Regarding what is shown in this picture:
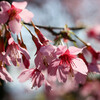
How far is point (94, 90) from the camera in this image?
17.9ft

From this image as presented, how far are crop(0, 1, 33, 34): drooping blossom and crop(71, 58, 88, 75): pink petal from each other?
0.36 m

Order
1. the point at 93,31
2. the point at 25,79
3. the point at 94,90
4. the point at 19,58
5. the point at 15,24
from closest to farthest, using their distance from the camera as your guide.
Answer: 1. the point at 15,24
2. the point at 19,58
3. the point at 25,79
4. the point at 93,31
5. the point at 94,90

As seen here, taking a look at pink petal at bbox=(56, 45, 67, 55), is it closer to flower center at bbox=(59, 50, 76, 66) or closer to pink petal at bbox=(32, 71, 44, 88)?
flower center at bbox=(59, 50, 76, 66)

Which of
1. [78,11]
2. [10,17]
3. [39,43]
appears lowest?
[39,43]

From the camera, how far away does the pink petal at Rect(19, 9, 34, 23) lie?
34.7 inches

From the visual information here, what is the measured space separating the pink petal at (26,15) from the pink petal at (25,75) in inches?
12.4

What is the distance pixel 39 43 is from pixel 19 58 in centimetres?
13

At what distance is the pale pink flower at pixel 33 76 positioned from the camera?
1.04 meters

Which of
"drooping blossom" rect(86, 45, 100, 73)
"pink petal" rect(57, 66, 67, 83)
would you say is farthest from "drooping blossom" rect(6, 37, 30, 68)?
"drooping blossom" rect(86, 45, 100, 73)

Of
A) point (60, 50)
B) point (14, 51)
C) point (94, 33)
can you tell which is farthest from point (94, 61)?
point (94, 33)

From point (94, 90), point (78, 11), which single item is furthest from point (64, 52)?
point (78, 11)

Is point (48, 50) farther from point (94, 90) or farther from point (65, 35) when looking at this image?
point (94, 90)

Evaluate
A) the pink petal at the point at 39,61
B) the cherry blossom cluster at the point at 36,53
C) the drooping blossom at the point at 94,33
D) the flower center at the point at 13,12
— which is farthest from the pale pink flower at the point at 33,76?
the drooping blossom at the point at 94,33

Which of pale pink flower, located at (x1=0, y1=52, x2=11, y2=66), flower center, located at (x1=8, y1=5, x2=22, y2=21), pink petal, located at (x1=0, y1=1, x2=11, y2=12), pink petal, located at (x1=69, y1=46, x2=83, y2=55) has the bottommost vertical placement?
pink petal, located at (x1=69, y1=46, x2=83, y2=55)
